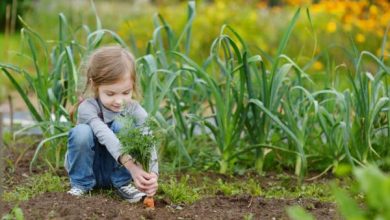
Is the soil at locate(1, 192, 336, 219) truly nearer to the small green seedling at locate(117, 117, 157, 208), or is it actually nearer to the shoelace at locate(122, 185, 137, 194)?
the shoelace at locate(122, 185, 137, 194)

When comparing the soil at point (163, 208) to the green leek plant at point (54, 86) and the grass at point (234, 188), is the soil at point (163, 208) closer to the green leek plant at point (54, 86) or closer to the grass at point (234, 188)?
the grass at point (234, 188)

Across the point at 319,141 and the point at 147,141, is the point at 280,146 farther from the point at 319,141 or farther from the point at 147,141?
the point at 147,141

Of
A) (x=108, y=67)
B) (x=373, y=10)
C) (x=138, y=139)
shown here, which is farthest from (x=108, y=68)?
(x=373, y=10)

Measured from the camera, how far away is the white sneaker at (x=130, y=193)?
3477 mm

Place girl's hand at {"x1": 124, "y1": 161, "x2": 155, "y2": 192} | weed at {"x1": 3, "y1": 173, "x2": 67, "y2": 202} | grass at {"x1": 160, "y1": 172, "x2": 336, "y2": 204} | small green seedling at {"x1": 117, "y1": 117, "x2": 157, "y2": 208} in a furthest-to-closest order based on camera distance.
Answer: grass at {"x1": 160, "y1": 172, "x2": 336, "y2": 204} < weed at {"x1": 3, "y1": 173, "x2": 67, "y2": 202} < girl's hand at {"x1": 124, "y1": 161, "x2": 155, "y2": 192} < small green seedling at {"x1": 117, "y1": 117, "x2": 157, "y2": 208}

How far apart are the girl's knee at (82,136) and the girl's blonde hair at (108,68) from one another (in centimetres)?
18

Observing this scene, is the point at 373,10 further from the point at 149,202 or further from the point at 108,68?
the point at 149,202

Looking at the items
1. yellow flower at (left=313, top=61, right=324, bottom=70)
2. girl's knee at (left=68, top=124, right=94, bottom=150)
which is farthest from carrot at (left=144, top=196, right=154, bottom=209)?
yellow flower at (left=313, top=61, right=324, bottom=70)

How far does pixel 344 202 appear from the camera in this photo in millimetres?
1900

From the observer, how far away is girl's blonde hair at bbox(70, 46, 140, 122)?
3465mm

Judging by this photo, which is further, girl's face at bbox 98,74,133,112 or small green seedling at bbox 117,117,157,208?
girl's face at bbox 98,74,133,112

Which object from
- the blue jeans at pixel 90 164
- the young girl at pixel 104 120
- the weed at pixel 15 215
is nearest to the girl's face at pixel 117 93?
the young girl at pixel 104 120

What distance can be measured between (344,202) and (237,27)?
6.72 meters

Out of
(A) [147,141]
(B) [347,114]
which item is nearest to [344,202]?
(A) [147,141]
